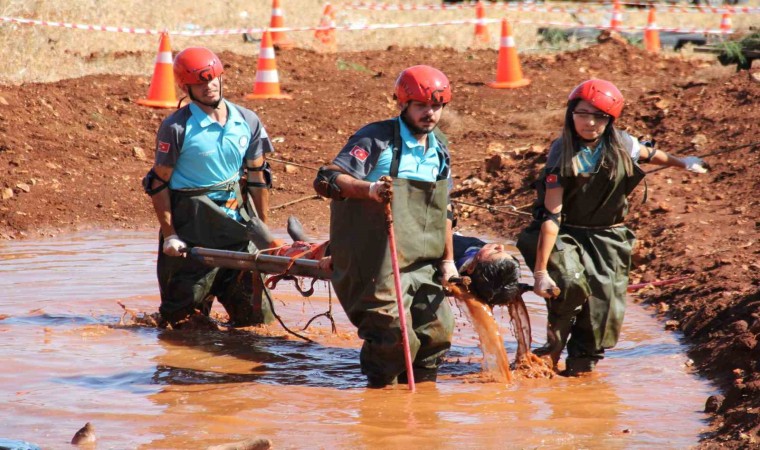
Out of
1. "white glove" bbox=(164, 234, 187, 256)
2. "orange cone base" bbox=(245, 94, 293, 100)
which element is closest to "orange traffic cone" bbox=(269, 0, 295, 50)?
"orange cone base" bbox=(245, 94, 293, 100)

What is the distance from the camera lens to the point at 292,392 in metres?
6.73

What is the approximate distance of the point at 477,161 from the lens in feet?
45.6

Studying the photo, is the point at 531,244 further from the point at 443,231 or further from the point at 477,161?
the point at 477,161

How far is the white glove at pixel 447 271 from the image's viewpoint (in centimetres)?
654

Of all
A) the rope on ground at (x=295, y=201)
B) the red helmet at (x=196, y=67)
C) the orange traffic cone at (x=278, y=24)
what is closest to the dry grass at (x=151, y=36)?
the orange traffic cone at (x=278, y=24)

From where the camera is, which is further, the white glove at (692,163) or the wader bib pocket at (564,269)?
the white glove at (692,163)

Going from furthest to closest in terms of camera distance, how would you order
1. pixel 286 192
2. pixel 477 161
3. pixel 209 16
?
pixel 209 16, pixel 477 161, pixel 286 192

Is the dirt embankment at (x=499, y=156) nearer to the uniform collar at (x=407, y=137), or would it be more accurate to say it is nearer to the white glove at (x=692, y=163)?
the white glove at (x=692, y=163)

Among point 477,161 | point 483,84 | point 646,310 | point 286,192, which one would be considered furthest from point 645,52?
point 646,310

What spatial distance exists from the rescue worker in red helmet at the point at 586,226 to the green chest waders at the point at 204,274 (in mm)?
1939

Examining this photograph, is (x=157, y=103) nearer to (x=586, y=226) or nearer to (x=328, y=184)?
(x=586, y=226)

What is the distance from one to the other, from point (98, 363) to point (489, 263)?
2.47 m

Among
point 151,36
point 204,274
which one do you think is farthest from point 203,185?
point 151,36

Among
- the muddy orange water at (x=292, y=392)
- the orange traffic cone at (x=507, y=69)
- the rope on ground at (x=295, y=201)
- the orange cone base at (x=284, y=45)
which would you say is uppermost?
the orange cone base at (x=284, y=45)
